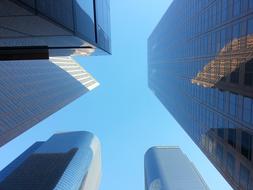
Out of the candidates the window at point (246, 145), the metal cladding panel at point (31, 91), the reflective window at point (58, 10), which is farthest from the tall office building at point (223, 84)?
the metal cladding panel at point (31, 91)

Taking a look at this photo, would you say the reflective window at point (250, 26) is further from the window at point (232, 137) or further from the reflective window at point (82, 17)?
the reflective window at point (82, 17)

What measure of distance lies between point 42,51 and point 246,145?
34.4m

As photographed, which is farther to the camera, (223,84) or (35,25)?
(223,84)

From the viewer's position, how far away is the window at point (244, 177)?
1779 inches

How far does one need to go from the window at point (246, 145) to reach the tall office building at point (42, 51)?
21.8 meters

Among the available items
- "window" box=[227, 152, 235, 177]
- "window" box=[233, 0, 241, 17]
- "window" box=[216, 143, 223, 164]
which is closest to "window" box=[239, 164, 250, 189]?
"window" box=[227, 152, 235, 177]

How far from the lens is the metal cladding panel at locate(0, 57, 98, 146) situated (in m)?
117

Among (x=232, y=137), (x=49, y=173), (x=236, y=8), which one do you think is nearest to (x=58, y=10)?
(x=236, y=8)

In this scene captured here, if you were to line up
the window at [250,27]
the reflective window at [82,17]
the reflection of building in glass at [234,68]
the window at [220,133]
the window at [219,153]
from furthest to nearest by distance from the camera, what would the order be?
the window at [219,153] < the window at [220,133] < the reflection of building in glass at [234,68] < the window at [250,27] < the reflective window at [82,17]

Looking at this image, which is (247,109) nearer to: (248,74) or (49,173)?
(248,74)

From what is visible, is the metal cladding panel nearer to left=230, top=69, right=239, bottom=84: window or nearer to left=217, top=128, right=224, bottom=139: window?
left=217, top=128, right=224, bottom=139: window

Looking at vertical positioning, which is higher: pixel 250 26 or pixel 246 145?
pixel 250 26

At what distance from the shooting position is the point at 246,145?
45.0 metres

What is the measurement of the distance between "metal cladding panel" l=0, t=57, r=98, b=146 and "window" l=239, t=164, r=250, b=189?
251ft
